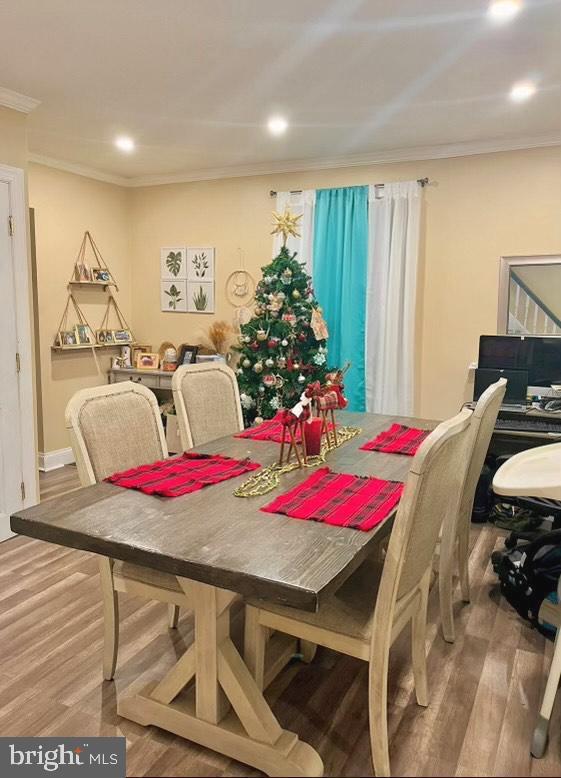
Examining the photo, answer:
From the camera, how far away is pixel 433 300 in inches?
170

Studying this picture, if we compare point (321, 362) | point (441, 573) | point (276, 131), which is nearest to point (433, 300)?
point (321, 362)

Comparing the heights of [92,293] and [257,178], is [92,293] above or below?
below

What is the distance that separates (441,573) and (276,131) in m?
2.96

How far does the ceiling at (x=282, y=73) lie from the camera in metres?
2.29

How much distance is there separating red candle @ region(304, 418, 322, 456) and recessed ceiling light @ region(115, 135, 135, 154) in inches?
111

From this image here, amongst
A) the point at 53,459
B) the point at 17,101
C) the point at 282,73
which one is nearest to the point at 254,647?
the point at 282,73

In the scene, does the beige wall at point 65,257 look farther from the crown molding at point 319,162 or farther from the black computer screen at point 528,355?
the black computer screen at point 528,355

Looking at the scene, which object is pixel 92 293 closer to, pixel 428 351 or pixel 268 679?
pixel 428 351

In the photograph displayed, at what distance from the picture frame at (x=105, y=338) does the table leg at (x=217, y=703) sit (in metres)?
3.82

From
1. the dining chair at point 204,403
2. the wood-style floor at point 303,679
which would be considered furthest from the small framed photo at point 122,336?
the wood-style floor at point 303,679

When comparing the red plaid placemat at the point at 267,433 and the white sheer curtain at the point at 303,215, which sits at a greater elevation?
the white sheer curtain at the point at 303,215

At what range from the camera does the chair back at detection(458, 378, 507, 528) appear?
2.28 metres

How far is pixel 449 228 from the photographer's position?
13.8 ft
